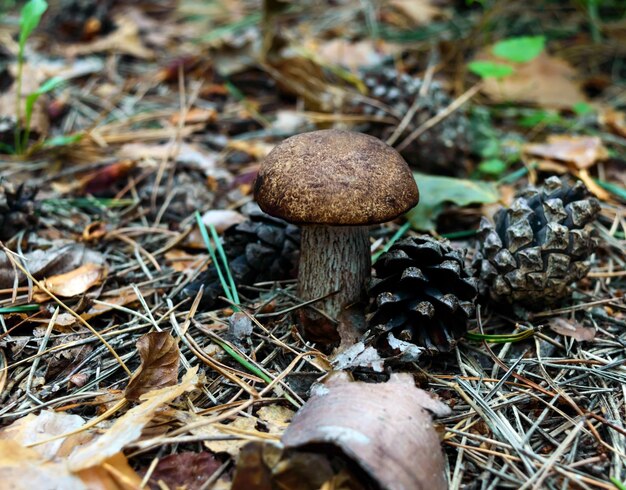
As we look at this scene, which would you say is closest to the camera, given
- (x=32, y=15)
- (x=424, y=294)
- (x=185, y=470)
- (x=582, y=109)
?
(x=185, y=470)

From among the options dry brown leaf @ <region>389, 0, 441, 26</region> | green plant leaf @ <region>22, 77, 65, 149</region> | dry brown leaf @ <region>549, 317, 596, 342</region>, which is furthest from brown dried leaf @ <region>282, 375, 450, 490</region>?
dry brown leaf @ <region>389, 0, 441, 26</region>

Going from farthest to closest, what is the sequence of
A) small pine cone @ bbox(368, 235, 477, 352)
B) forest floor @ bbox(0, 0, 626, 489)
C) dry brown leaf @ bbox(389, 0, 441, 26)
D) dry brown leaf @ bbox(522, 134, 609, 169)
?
dry brown leaf @ bbox(389, 0, 441, 26)
dry brown leaf @ bbox(522, 134, 609, 169)
small pine cone @ bbox(368, 235, 477, 352)
forest floor @ bbox(0, 0, 626, 489)

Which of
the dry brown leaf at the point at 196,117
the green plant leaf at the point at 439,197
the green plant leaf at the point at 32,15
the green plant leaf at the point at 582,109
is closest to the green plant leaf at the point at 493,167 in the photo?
the green plant leaf at the point at 439,197

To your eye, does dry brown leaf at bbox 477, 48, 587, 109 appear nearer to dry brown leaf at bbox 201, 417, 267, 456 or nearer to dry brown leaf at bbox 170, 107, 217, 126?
dry brown leaf at bbox 170, 107, 217, 126

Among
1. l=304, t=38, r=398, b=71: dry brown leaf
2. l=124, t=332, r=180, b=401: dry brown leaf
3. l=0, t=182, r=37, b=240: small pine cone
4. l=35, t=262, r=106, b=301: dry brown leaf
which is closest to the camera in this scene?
l=124, t=332, r=180, b=401: dry brown leaf

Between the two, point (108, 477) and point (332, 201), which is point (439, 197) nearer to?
point (332, 201)

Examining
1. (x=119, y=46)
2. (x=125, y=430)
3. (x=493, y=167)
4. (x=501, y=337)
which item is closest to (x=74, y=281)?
(x=125, y=430)
